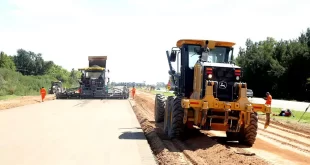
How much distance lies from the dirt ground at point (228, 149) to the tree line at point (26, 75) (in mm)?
34882

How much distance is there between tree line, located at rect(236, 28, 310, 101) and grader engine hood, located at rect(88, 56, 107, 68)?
22.4 m

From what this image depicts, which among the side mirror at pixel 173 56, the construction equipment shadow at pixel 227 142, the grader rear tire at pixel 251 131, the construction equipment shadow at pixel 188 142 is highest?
the side mirror at pixel 173 56

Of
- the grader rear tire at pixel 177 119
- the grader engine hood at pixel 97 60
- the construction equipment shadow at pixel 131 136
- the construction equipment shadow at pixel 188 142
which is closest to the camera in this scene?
the construction equipment shadow at pixel 188 142

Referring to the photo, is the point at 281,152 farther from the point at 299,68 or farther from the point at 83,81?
the point at 299,68

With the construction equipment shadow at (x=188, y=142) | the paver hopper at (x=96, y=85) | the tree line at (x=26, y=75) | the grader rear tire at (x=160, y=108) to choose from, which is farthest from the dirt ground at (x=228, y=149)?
the tree line at (x=26, y=75)

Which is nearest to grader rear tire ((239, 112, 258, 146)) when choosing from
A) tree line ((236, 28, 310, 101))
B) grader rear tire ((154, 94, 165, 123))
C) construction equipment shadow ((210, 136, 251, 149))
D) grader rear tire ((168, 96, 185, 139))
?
construction equipment shadow ((210, 136, 251, 149))

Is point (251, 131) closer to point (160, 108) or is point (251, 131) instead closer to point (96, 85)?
point (160, 108)

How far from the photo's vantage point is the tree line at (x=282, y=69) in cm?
4822

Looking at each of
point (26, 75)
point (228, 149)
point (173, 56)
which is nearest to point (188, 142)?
point (228, 149)

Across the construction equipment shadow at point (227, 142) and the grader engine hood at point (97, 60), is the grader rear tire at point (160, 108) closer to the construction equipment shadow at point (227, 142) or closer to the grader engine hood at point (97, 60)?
the construction equipment shadow at point (227, 142)

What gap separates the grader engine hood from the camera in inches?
1697

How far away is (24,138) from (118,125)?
4.56 metres

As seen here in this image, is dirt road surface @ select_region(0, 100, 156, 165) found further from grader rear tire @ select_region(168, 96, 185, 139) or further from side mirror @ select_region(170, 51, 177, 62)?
side mirror @ select_region(170, 51, 177, 62)

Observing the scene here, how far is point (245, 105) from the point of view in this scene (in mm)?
11117
